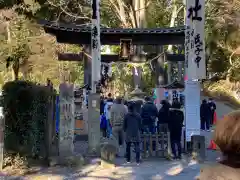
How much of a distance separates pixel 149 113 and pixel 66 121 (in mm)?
2868

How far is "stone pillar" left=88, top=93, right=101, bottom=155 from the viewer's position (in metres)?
11.4

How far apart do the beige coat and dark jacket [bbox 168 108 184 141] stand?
862 cm

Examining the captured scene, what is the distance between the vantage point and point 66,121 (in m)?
10.5

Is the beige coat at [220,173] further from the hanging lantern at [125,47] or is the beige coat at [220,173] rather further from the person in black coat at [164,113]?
the hanging lantern at [125,47]

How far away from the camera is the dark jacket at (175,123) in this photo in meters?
10.9

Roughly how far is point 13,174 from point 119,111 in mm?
3520

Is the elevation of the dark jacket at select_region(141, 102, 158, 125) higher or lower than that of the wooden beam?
lower

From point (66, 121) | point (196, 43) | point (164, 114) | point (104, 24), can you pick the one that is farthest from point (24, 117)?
point (104, 24)

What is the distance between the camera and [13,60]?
108ft

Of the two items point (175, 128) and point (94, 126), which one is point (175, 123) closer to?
point (175, 128)

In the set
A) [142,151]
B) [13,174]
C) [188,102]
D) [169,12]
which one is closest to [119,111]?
[142,151]

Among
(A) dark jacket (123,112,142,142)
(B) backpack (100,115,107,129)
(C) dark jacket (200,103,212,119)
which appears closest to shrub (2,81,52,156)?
(A) dark jacket (123,112,142,142)

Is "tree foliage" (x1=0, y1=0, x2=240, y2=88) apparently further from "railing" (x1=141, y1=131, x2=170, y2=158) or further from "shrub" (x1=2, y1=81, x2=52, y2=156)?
"railing" (x1=141, y1=131, x2=170, y2=158)

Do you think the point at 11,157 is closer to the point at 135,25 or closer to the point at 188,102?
the point at 188,102
